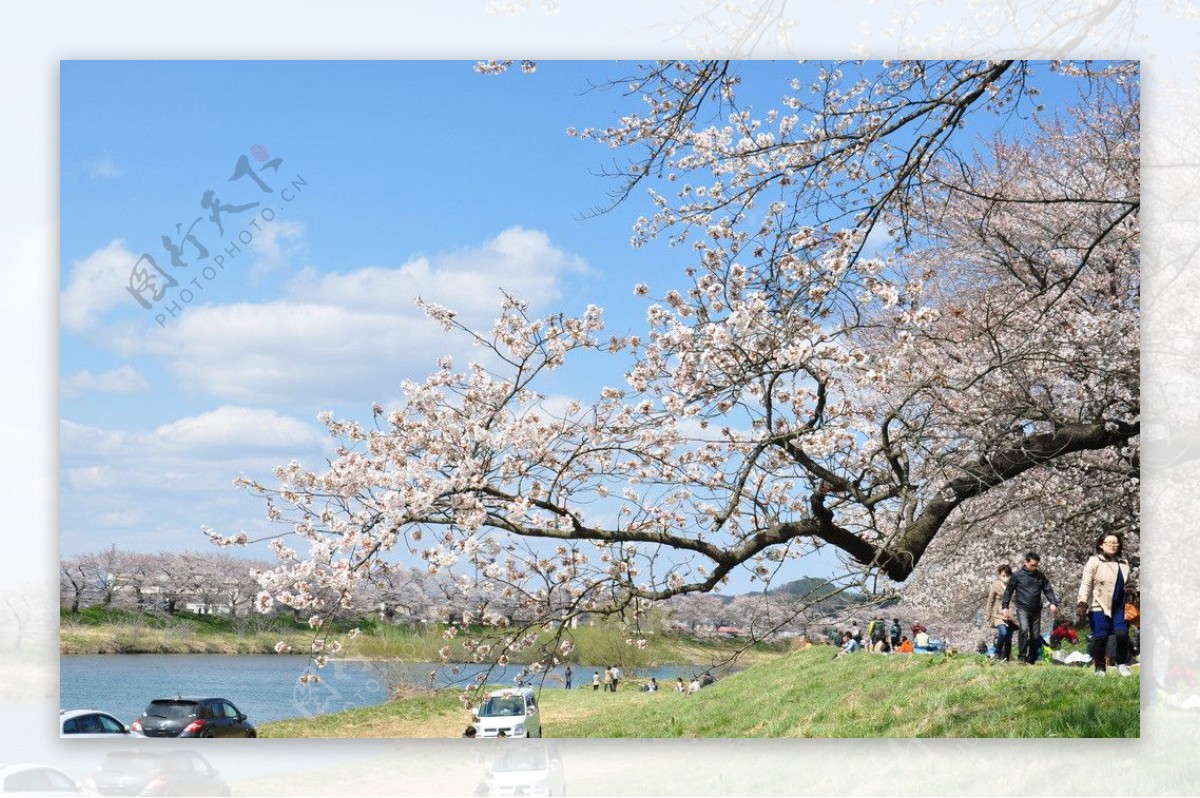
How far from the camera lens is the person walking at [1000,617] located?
4.77 metres

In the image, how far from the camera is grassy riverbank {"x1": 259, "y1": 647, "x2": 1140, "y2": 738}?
446 centimetres

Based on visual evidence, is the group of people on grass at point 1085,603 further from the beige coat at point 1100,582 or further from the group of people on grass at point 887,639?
the group of people on grass at point 887,639

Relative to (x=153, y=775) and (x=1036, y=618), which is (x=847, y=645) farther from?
(x=153, y=775)

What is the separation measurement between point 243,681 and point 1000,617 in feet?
10.6

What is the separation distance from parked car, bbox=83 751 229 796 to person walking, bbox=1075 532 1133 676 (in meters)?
3.66

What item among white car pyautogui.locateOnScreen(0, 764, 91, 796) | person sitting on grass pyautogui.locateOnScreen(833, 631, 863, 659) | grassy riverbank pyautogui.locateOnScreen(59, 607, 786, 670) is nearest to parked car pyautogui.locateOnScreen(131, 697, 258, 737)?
grassy riverbank pyautogui.locateOnScreen(59, 607, 786, 670)

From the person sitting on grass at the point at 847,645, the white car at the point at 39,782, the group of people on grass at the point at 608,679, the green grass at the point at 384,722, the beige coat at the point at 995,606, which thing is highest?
the beige coat at the point at 995,606

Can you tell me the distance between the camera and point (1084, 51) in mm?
4648

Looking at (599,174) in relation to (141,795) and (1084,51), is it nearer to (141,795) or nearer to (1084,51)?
(1084,51)

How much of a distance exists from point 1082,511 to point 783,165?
1989 mm

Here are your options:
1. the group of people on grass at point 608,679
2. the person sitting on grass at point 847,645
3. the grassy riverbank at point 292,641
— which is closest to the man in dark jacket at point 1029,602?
the person sitting on grass at point 847,645

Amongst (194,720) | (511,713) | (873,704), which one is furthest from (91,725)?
(873,704)

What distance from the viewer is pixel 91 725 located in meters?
4.39

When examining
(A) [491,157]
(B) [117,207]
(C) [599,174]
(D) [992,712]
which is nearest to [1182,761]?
(D) [992,712]
